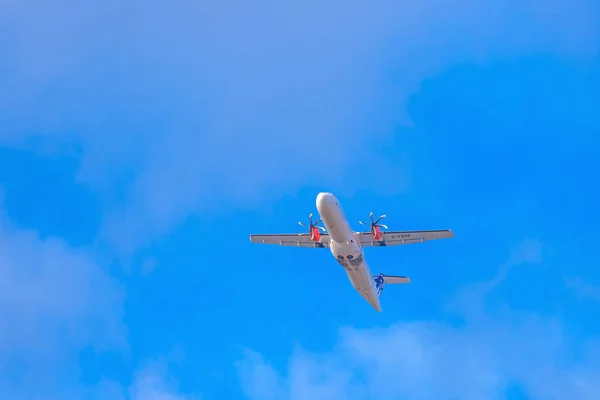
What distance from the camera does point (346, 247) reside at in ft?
269

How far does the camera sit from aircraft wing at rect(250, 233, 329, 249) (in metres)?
90.4

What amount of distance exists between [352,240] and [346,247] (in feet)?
4.40

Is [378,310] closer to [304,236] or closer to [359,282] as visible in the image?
[359,282]

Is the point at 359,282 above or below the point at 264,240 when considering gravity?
below

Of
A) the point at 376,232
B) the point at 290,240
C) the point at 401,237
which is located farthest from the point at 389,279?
the point at 290,240

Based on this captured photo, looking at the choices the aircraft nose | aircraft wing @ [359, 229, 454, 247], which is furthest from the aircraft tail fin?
the aircraft nose

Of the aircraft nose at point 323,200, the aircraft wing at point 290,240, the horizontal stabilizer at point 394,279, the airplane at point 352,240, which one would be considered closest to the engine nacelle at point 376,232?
the airplane at point 352,240

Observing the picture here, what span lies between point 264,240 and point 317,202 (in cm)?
1842

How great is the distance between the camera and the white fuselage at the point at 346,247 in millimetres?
76062

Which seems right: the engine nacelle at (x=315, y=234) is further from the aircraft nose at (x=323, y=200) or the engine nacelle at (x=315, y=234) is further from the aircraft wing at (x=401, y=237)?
the aircraft nose at (x=323, y=200)

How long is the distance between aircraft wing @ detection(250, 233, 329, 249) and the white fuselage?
6.10 meters

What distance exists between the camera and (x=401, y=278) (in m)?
97.7

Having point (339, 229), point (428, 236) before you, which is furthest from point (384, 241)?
point (339, 229)

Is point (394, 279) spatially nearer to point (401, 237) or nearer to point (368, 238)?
point (401, 237)
